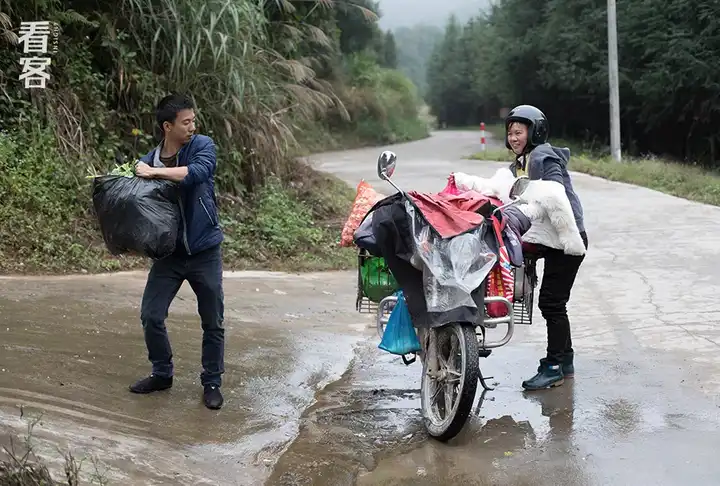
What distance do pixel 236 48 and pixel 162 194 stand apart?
6.78 meters

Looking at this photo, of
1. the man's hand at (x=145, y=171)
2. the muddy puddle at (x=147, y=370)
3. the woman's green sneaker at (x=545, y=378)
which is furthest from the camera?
the woman's green sneaker at (x=545, y=378)

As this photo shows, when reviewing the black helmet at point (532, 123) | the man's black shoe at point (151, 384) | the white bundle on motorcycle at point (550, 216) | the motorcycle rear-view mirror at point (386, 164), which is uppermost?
the black helmet at point (532, 123)

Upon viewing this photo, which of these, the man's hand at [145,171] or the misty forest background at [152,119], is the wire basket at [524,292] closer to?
the man's hand at [145,171]

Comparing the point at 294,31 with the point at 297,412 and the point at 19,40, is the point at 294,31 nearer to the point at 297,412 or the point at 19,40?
the point at 19,40

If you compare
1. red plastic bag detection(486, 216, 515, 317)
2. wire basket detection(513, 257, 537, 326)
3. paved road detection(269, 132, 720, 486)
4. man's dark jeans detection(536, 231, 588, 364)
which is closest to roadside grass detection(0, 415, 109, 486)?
paved road detection(269, 132, 720, 486)

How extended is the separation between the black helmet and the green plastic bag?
112cm

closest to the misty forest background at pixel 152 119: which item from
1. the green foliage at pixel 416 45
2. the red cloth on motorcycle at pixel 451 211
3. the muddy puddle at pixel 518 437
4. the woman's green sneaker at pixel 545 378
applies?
the muddy puddle at pixel 518 437

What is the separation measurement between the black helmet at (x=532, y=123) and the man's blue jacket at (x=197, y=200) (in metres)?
1.84

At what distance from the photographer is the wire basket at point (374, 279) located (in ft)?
15.8

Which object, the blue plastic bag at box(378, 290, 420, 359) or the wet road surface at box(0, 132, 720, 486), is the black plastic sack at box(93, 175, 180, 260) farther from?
the blue plastic bag at box(378, 290, 420, 359)

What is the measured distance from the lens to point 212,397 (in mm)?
4711

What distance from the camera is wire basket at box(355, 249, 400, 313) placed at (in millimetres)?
4812

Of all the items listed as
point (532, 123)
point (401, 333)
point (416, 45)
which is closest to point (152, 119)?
point (532, 123)

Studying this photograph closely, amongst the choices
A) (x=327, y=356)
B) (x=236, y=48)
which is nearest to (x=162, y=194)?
(x=327, y=356)
